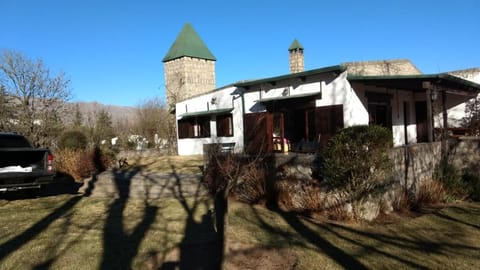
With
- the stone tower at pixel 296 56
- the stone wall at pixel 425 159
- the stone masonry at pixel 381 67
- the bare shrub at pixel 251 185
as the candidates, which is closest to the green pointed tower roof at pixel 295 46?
the stone tower at pixel 296 56

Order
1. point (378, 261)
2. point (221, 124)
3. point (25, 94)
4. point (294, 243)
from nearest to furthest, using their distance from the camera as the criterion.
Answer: point (378, 261) < point (294, 243) < point (25, 94) < point (221, 124)

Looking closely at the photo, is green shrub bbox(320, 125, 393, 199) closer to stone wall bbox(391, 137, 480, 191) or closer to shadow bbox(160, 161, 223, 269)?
stone wall bbox(391, 137, 480, 191)

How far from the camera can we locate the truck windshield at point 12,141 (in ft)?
31.3

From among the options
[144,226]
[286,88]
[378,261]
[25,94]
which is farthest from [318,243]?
[25,94]

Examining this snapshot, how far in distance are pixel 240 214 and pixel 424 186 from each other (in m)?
5.79

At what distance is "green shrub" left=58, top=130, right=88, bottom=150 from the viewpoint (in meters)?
17.2

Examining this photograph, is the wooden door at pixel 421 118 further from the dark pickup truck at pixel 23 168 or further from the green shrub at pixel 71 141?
the dark pickup truck at pixel 23 168

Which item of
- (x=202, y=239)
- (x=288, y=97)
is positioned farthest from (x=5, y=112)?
(x=202, y=239)

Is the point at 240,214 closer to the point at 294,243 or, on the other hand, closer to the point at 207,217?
the point at 207,217

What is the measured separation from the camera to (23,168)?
28.5 feet

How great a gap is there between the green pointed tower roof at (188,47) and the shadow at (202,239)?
83.9ft

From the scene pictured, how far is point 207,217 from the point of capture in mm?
7414

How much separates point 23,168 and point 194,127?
44.1ft

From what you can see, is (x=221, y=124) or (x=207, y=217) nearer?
(x=207, y=217)
